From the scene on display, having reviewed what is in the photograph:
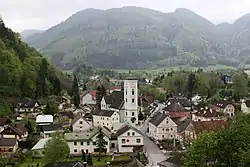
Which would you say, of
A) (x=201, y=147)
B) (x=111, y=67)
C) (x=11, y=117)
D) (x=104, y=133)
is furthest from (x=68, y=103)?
(x=111, y=67)

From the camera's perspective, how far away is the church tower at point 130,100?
48312 mm

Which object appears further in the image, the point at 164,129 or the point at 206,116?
the point at 206,116

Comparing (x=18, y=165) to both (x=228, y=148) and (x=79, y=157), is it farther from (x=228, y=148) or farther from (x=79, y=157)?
(x=228, y=148)

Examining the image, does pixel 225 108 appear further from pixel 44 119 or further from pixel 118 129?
pixel 44 119

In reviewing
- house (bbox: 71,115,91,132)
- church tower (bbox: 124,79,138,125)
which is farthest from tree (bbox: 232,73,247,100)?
house (bbox: 71,115,91,132)

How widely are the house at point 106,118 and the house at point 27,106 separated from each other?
1176cm

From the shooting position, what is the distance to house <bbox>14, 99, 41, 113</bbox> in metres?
57.3

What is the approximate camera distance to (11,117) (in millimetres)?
52625

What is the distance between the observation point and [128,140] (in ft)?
129

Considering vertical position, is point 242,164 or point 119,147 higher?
point 242,164

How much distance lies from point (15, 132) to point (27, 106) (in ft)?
50.5

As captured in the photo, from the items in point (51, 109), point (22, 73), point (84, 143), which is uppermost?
point (22, 73)

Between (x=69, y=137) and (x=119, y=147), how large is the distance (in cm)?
439

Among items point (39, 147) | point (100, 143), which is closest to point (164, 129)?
point (100, 143)
